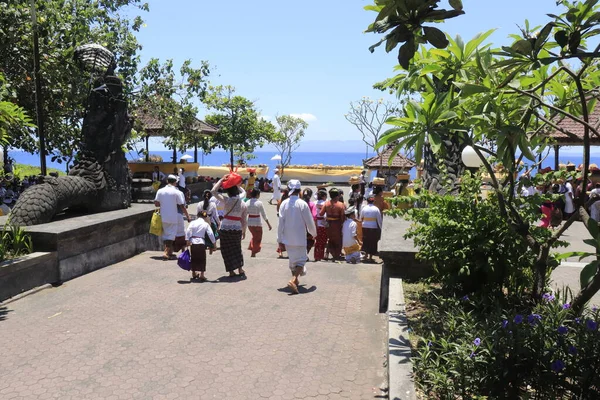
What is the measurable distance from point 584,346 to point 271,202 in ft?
68.8

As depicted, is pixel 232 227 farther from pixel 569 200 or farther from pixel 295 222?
pixel 569 200

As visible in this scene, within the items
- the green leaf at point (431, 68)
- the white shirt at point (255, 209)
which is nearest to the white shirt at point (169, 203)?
the white shirt at point (255, 209)

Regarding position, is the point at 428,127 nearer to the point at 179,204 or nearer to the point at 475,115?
the point at 475,115

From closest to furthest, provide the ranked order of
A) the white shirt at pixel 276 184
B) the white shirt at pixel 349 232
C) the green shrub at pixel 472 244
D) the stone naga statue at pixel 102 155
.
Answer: the green shrub at pixel 472 244, the stone naga statue at pixel 102 155, the white shirt at pixel 349 232, the white shirt at pixel 276 184

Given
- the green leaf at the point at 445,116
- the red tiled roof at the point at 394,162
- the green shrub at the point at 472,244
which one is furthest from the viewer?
the red tiled roof at the point at 394,162

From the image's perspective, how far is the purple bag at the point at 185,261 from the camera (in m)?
8.06

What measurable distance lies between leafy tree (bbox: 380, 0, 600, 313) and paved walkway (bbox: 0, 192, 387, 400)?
6.89ft

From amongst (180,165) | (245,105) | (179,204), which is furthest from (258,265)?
(245,105)

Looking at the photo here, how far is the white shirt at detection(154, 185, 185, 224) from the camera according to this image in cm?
1006

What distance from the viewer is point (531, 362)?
3482 mm

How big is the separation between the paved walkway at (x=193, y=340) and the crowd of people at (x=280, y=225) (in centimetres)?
50

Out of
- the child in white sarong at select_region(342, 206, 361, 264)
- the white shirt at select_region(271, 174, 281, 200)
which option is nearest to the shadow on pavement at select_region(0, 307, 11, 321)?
the child in white sarong at select_region(342, 206, 361, 264)

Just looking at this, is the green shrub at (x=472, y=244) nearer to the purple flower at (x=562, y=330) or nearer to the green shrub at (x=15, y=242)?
the purple flower at (x=562, y=330)

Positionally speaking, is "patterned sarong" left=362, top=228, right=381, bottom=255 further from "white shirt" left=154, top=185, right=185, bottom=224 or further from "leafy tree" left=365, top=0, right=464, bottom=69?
"leafy tree" left=365, top=0, right=464, bottom=69
